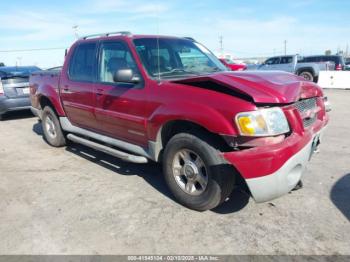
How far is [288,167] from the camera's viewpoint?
2971 millimetres

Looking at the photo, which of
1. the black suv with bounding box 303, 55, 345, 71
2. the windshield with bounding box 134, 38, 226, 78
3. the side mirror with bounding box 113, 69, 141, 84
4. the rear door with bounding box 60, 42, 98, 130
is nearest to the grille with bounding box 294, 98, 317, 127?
the windshield with bounding box 134, 38, 226, 78

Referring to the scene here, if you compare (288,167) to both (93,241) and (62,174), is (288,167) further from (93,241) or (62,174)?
(62,174)

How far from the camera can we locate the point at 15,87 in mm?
8695

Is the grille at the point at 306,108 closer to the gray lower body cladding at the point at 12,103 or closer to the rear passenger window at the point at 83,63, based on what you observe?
the rear passenger window at the point at 83,63

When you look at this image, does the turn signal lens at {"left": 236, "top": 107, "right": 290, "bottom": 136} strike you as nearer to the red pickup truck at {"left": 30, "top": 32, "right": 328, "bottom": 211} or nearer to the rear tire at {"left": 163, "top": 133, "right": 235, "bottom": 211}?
the red pickup truck at {"left": 30, "top": 32, "right": 328, "bottom": 211}

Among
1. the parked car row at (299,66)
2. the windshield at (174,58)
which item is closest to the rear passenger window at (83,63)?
the windshield at (174,58)

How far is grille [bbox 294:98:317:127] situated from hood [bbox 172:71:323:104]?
0.07 m

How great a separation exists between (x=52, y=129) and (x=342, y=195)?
496 cm

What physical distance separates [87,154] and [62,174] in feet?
3.16

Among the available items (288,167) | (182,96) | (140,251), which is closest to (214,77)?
(182,96)

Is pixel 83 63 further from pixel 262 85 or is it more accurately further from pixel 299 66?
pixel 299 66

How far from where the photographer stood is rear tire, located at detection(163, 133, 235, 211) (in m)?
3.19

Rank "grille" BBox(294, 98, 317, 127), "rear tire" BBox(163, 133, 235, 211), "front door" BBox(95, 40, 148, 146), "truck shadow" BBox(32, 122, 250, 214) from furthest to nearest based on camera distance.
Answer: "front door" BBox(95, 40, 148, 146)
"truck shadow" BBox(32, 122, 250, 214)
"grille" BBox(294, 98, 317, 127)
"rear tire" BBox(163, 133, 235, 211)

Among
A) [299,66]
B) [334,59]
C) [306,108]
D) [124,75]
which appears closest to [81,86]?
[124,75]
